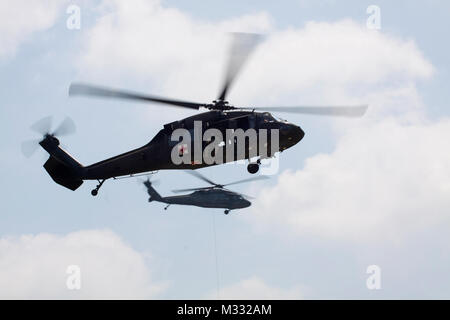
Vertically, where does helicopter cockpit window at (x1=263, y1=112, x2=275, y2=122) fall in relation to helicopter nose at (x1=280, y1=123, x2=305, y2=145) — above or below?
above

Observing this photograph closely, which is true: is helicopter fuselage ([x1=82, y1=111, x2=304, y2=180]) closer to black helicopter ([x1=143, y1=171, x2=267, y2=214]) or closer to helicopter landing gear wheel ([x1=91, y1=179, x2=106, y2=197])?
helicopter landing gear wheel ([x1=91, y1=179, x2=106, y2=197])

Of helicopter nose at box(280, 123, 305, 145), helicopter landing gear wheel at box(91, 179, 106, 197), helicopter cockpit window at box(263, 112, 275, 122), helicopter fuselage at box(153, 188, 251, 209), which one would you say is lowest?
helicopter landing gear wheel at box(91, 179, 106, 197)

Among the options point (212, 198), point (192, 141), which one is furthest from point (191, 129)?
point (212, 198)

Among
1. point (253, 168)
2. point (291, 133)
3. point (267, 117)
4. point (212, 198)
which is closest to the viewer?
point (291, 133)

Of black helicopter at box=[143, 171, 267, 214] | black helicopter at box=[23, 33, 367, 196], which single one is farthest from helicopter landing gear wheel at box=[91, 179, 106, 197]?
black helicopter at box=[143, 171, 267, 214]

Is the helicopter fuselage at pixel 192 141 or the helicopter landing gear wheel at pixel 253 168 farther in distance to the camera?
the helicopter landing gear wheel at pixel 253 168

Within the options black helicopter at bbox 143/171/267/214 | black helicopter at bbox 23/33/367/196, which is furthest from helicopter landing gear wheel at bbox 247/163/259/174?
black helicopter at bbox 143/171/267/214

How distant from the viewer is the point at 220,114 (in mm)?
51406

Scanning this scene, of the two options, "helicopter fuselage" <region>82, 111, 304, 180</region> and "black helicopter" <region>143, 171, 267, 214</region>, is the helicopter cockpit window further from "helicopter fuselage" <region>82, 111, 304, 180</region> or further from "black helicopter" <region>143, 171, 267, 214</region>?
"black helicopter" <region>143, 171, 267, 214</region>

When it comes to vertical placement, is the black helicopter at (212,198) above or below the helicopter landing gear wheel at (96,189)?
above

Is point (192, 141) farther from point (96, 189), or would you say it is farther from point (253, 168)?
point (96, 189)

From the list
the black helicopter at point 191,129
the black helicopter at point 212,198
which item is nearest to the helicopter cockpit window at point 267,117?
the black helicopter at point 191,129

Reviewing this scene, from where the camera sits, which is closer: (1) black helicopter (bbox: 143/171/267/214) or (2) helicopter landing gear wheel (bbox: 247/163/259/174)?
(2) helicopter landing gear wheel (bbox: 247/163/259/174)

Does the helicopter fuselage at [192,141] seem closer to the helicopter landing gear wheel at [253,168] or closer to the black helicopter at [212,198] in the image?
the helicopter landing gear wheel at [253,168]
